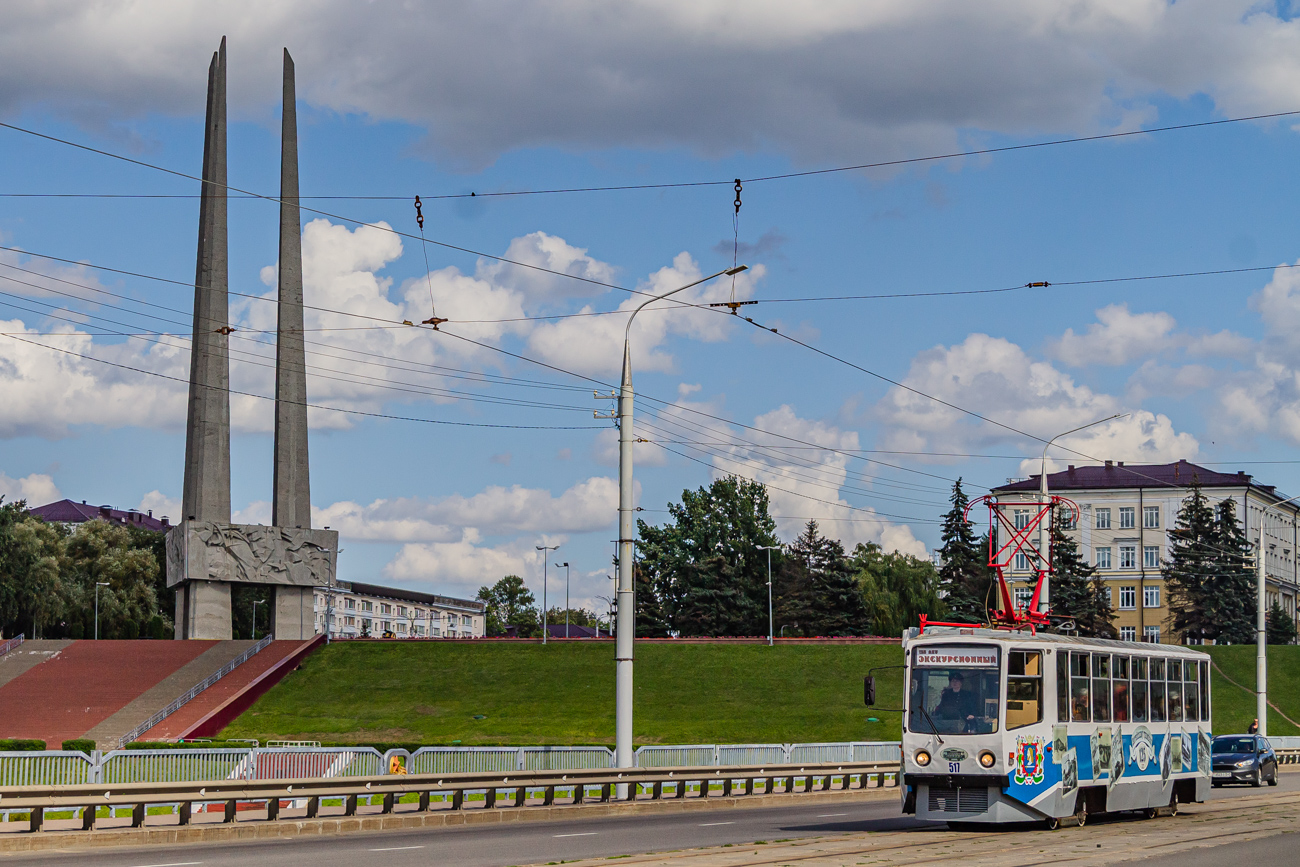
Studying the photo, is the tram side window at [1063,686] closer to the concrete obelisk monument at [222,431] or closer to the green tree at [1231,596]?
the concrete obelisk monument at [222,431]

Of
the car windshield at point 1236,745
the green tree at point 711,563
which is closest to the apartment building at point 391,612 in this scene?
the green tree at point 711,563

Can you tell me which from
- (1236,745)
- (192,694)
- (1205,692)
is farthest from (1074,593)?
(1205,692)

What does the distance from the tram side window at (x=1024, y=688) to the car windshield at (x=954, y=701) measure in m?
0.20

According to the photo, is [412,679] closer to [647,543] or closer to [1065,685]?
[647,543]

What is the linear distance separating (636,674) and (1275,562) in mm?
72848

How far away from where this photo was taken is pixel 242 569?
70312mm

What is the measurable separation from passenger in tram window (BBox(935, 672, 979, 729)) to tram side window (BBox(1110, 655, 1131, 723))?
3.12 m

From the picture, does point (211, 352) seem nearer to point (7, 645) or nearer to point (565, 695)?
point (7, 645)

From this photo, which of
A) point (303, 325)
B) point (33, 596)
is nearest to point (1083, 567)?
point (303, 325)

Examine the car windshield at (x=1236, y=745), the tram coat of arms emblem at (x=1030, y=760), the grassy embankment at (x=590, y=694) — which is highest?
the tram coat of arms emblem at (x=1030, y=760)

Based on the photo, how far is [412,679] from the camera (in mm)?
69000

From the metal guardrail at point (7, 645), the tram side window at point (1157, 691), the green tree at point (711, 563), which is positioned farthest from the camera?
the green tree at point (711, 563)

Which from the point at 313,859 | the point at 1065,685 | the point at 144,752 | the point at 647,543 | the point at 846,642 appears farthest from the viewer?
the point at 647,543

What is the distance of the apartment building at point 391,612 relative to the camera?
6777 inches
